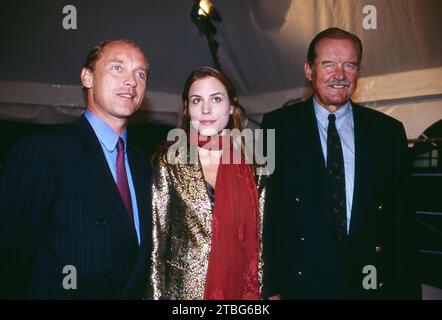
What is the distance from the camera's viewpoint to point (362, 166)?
5.93 feet

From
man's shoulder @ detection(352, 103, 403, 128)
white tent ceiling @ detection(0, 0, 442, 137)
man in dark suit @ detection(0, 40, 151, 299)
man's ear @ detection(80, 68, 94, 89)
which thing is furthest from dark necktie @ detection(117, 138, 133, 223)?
white tent ceiling @ detection(0, 0, 442, 137)

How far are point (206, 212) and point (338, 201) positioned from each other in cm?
61

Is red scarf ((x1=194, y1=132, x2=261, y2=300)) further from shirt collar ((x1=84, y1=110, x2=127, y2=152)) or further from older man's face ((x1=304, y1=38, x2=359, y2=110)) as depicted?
older man's face ((x1=304, y1=38, x2=359, y2=110))

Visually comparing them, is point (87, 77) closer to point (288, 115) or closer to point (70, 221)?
point (70, 221)

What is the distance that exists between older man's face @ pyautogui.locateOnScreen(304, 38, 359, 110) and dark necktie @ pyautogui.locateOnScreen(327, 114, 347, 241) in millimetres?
167

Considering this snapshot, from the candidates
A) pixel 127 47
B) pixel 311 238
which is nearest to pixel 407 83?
pixel 311 238

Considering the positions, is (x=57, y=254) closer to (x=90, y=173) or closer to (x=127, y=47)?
(x=90, y=173)

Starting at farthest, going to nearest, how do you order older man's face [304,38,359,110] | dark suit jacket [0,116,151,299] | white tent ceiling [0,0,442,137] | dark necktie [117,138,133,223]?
white tent ceiling [0,0,442,137], older man's face [304,38,359,110], dark necktie [117,138,133,223], dark suit jacket [0,116,151,299]

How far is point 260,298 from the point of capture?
171cm

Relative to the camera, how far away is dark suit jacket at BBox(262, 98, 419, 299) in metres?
1.76

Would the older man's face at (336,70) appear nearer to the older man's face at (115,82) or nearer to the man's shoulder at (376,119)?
the man's shoulder at (376,119)

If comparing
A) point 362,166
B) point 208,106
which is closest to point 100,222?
point 208,106

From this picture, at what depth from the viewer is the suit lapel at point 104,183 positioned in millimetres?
1449

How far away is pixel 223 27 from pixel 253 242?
7.15 feet
